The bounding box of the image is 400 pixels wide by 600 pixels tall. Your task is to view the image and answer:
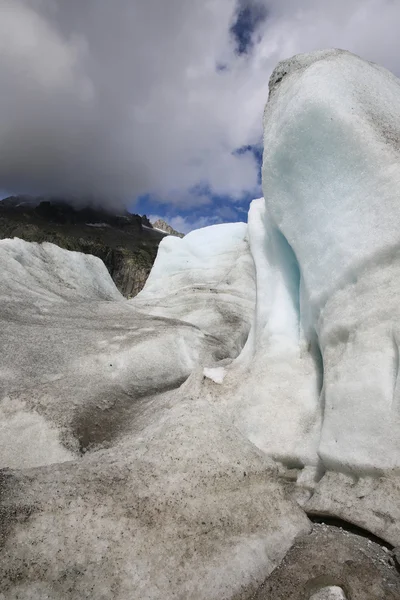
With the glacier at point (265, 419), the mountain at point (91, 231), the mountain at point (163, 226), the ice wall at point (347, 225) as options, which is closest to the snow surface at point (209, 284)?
the glacier at point (265, 419)

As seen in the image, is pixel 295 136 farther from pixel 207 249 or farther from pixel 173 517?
pixel 207 249

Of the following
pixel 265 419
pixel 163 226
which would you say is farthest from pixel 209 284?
pixel 163 226

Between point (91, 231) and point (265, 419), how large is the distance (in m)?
95.8

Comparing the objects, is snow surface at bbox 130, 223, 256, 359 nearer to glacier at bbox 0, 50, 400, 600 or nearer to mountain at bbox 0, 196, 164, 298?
glacier at bbox 0, 50, 400, 600

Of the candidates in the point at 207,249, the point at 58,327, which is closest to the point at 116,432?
the point at 58,327

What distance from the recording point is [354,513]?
10.7 ft

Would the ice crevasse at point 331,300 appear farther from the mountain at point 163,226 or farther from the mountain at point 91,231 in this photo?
the mountain at point 163,226

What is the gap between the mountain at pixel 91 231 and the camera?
211 ft

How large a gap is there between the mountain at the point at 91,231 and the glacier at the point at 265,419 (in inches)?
1896

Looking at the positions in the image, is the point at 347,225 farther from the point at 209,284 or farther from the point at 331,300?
the point at 209,284

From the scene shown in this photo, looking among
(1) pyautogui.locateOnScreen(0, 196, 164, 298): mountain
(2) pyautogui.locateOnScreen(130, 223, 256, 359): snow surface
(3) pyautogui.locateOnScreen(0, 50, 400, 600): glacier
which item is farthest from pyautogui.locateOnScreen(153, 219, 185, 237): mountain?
(3) pyautogui.locateOnScreen(0, 50, 400, 600): glacier

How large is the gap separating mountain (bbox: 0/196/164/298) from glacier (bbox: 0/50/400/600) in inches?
1896

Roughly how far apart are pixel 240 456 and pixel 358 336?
162cm

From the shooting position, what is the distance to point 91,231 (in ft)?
314
